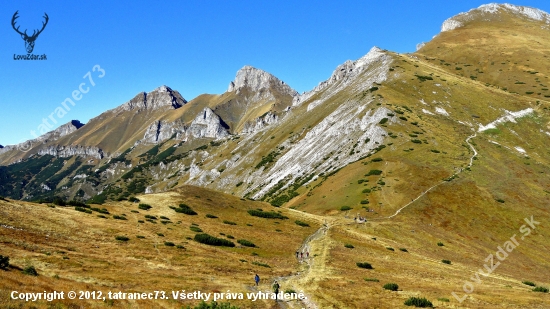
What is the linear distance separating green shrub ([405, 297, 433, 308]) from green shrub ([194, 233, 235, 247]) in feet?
80.3

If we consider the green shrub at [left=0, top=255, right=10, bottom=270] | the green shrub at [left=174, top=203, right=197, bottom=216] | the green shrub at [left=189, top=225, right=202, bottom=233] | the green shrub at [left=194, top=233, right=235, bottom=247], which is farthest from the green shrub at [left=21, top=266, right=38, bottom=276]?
the green shrub at [left=174, top=203, right=197, bottom=216]

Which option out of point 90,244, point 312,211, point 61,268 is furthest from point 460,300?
point 312,211

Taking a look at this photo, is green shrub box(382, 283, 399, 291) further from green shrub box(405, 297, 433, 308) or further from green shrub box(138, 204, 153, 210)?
green shrub box(138, 204, 153, 210)

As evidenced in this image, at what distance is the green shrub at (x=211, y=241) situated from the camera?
43.9 m

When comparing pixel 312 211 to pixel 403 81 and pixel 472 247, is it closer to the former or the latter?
pixel 472 247

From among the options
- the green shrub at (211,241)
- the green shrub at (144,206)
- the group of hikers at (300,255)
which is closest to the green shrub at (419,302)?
the group of hikers at (300,255)

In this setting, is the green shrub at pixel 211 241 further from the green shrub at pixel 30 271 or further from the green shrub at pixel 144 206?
the green shrub at pixel 30 271

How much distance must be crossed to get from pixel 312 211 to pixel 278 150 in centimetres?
9958

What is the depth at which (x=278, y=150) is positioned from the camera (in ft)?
575

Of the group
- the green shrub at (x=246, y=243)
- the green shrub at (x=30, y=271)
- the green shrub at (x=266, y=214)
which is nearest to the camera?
the green shrub at (x=30, y=271)

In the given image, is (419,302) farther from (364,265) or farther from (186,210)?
(186,210)

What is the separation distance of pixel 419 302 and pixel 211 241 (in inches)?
1047

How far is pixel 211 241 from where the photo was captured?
44.1 meters

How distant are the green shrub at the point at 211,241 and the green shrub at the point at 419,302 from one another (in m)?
24.5
